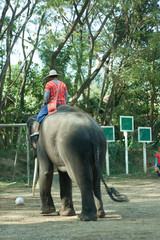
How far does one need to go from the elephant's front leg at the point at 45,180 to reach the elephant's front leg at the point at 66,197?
0.66 feet

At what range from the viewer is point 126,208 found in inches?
297

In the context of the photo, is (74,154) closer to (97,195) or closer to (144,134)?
(97,195)

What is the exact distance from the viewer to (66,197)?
6902mm

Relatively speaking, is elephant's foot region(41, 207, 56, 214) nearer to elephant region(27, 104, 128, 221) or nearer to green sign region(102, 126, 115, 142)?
elephant region(27, 104, 128, 221)

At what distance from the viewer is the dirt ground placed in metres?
4.84

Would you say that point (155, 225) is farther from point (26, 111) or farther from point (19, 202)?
point (26, 111)

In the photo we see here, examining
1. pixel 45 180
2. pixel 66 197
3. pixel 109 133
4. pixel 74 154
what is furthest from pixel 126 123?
pixel 74 154

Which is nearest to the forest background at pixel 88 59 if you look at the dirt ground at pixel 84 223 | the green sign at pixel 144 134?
the green sign at pixel 144 134

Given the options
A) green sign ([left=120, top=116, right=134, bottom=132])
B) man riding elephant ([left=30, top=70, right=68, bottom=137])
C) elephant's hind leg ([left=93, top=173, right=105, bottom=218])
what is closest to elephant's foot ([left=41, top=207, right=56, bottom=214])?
elephant's hind leg ([left=93, top=173, right=105, bottom=218])

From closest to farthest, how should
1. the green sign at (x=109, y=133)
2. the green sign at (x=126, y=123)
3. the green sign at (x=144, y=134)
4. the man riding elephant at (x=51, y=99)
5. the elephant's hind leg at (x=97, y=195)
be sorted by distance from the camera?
the elephant's hind leg at (x=97, y=195) → the man riding elephant at (x=51, y=99) → the green sign at (x=109, y=133) → the green sign at (x=126, y=123) → the green sign at (x=144, y=134)

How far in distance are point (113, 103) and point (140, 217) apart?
53.5 feet

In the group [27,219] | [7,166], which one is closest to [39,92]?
[7,166]

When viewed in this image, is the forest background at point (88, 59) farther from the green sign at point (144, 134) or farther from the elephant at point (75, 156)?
the elephant at point (75, 156)

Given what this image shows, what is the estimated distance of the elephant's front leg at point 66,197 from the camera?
22.3 feet
